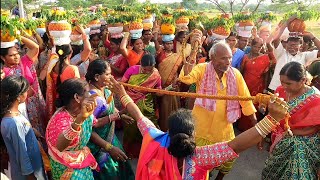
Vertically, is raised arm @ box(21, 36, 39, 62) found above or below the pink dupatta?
above

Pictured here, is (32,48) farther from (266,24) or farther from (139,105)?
(266,24)

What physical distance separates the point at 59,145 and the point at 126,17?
393 centimetres

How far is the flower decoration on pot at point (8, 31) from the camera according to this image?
Result: 2.78m

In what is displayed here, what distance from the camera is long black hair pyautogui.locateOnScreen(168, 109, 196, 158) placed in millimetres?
2266

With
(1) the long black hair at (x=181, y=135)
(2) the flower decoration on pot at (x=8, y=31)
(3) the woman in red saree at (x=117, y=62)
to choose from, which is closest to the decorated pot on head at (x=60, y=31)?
(2) the flower decoration on pot at (x=8, y=31)

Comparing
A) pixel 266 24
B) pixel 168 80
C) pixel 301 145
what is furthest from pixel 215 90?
pixel 266 24

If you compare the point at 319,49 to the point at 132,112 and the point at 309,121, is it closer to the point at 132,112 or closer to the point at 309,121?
the point at 309,121

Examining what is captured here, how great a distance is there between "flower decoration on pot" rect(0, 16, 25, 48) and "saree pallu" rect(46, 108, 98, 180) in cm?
78

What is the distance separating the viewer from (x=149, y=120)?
2783 millimetres

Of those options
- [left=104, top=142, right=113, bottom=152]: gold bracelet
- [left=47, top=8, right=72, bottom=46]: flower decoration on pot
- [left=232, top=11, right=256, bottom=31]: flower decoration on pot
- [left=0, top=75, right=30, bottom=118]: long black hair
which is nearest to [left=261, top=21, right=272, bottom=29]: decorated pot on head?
[left=232, top=11, right=256, bottom=31]: flower decoration on pot

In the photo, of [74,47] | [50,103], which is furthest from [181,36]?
[50,103]

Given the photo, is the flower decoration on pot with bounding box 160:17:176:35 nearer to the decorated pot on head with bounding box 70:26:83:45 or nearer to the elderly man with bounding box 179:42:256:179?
the decorated pot on head with bounding box 70:26:83:45

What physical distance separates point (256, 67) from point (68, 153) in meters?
3.96

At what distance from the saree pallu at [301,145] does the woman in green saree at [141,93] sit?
196 cm
